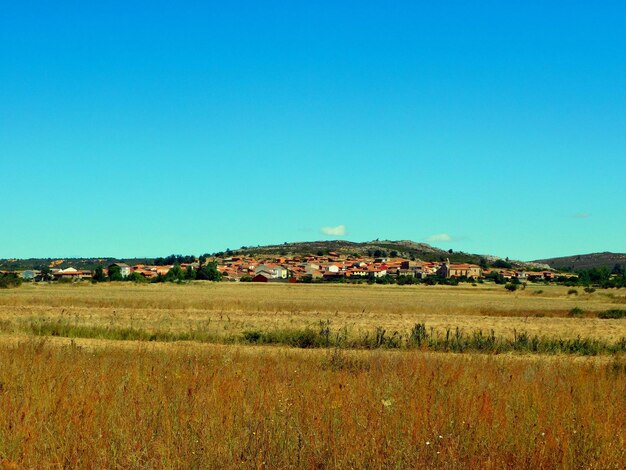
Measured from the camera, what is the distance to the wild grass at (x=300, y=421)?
19.3ft

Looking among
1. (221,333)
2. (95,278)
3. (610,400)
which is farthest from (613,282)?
(610,400)

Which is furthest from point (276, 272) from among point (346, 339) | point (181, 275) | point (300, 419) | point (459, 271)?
point (300, 419)

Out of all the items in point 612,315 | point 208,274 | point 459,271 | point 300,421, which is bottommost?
point 612,315

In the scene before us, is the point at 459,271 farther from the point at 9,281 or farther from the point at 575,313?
the point at 575,313

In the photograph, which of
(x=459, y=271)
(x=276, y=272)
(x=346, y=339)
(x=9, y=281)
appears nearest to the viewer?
Answer: (x=346, y=339)

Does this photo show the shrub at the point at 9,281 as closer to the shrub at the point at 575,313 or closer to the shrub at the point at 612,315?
the shrub at the point at 575,313

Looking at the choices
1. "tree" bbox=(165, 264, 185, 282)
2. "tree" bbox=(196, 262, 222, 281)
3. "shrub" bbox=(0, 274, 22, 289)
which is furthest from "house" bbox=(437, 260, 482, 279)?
"shrub" bbox=(0, 274, 22, 289)

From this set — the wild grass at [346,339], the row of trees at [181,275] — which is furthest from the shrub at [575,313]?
the row of trees at [181,275]

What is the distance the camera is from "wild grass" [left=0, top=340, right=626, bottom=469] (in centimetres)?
589

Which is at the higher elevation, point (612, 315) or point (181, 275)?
point (181, 275)

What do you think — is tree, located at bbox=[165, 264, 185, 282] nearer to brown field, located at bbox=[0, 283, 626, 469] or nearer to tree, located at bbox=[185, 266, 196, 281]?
tree, located at bbox=[185, 266, 196, 281]

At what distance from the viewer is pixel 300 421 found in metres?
6.94

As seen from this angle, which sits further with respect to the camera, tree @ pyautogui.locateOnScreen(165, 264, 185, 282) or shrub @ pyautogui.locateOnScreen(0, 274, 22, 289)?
tree @ pyautogui.locateOnScreen(165, 264, 185, 282)

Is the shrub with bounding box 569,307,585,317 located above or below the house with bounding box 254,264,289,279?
below
